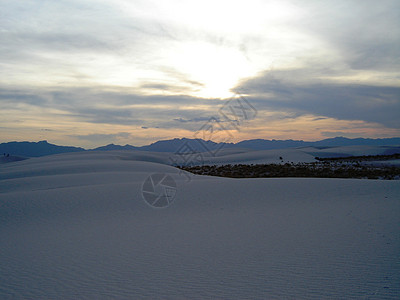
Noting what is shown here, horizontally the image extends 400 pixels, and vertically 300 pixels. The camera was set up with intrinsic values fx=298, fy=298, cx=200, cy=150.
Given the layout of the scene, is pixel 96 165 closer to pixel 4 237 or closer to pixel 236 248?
pixel 4 237

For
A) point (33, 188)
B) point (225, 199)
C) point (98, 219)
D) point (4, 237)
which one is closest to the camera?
point (4, 237)

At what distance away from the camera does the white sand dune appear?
15.5 ft

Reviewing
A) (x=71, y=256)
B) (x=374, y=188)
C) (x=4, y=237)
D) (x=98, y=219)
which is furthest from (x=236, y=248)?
(x=374, y=188)

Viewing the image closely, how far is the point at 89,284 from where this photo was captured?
16.7ft

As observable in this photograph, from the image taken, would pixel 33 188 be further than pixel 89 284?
Yes

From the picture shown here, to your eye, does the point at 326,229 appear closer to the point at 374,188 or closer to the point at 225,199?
the point at 225,199

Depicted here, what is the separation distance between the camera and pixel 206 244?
6898mm

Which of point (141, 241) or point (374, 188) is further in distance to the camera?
point (374, 188)

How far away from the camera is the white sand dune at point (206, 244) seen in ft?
15.5

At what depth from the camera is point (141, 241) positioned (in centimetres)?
739

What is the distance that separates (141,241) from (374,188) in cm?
1039

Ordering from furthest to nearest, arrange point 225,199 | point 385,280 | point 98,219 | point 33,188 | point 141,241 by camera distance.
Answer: point 33,188
point 225,199
point 98,219
point 141,241
point 385,280

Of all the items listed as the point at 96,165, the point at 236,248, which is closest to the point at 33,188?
the point at 96,165

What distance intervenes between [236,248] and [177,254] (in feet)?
4.23
